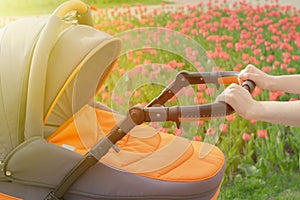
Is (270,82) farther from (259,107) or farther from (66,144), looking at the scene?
(66,144)

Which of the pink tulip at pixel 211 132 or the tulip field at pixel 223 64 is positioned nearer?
the pink tulip at pixel 211 132

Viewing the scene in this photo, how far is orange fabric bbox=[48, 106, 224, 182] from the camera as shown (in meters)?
2.39

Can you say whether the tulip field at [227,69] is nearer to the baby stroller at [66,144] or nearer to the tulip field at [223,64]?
the tulip field at [223,64]

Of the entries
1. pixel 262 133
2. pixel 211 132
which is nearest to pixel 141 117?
pixel 211 132

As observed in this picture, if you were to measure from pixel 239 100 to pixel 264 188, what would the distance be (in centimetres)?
138

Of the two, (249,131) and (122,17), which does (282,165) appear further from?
(122,17)

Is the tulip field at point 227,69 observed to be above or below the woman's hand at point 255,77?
below

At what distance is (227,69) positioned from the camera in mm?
4207

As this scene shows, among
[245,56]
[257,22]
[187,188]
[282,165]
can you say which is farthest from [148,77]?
[187,188]

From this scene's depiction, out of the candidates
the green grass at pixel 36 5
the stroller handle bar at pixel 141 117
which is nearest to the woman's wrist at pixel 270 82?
the stroller handle bar at pixel 141 117

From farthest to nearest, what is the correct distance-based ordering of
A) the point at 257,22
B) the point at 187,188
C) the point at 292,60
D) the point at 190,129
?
the point at 257,22
the point at 292,60
the point at 190,129
the point at 187,188

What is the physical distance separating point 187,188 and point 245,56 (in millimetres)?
1751

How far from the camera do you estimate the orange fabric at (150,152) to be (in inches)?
94.3

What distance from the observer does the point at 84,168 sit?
224cm
